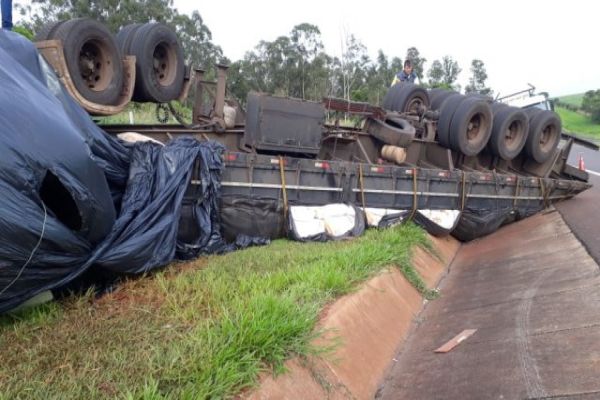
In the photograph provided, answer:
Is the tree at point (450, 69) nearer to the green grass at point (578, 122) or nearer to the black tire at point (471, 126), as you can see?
the green grass at point (578, 122)

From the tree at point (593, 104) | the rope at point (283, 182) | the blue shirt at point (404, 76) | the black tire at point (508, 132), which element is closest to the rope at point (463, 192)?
the black tire at point (508, 132)

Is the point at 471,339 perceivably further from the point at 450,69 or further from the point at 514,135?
the point at 450,69

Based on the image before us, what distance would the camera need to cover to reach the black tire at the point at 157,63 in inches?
240

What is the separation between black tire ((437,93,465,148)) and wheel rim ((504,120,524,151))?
113cm

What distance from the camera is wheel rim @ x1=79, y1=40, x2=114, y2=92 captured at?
539 cm

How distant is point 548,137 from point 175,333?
826cm

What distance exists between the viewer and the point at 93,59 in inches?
217

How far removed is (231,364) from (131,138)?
341cm

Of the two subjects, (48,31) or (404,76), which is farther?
(404,76)

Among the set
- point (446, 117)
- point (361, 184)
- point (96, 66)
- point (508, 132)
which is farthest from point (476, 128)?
point (96, 66)

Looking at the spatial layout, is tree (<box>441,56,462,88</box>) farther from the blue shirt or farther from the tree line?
the blue shirt

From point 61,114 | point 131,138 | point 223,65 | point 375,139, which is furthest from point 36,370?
point 375,139

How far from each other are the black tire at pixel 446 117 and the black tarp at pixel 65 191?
470 centimetres

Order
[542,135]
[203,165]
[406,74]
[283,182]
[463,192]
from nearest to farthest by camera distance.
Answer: [203,165] → [283,182] → [463,192] → [542,135] → [406,74]
